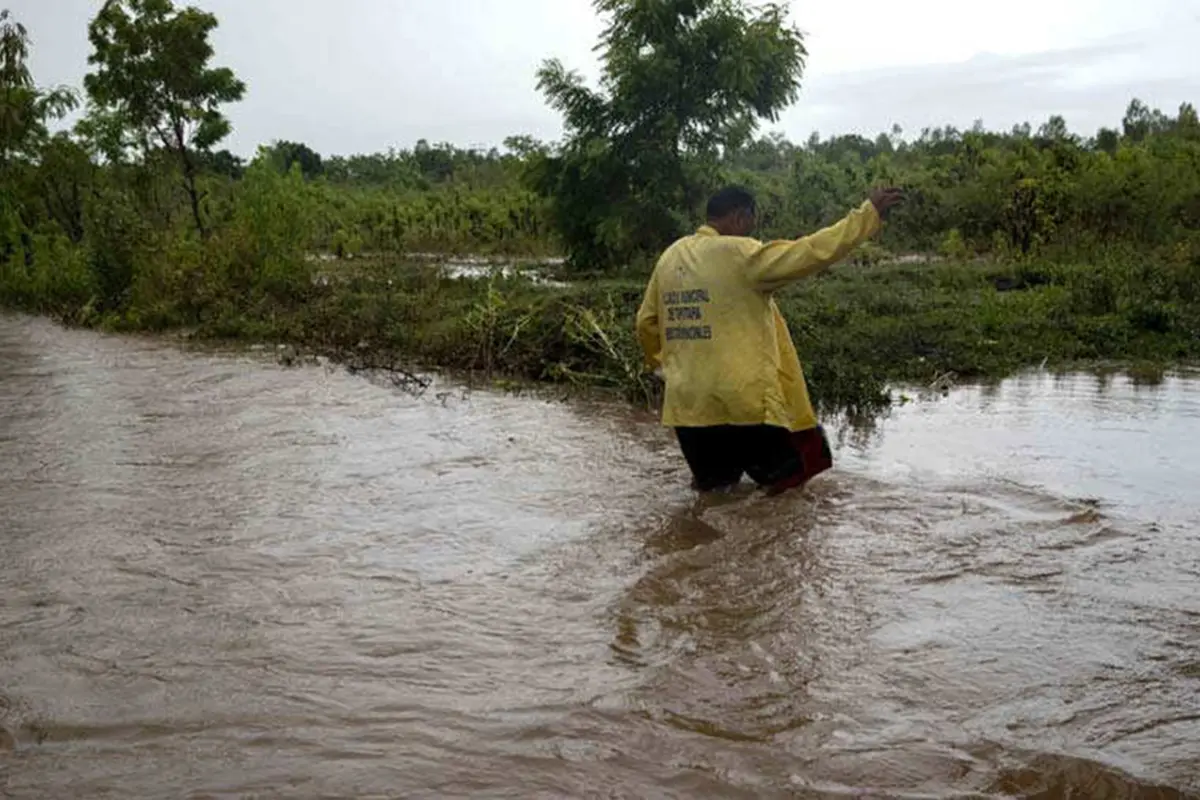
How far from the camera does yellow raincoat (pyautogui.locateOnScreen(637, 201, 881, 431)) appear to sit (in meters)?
5.54

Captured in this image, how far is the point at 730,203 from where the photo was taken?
5684 millimetres

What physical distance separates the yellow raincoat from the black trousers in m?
0.10

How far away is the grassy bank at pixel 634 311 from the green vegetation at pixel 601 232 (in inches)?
1.5

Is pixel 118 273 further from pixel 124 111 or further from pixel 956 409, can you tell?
pixel 956 409

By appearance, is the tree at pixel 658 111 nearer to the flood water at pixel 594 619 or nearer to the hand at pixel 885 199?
the flood water at pixel 594 619

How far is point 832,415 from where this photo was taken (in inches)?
340

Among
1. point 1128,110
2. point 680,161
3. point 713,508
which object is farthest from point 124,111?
point 1128,110

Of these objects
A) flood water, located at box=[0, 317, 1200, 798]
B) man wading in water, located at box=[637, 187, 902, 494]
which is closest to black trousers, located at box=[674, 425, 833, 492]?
man wading in water, located at box=[637, 187, 902, 494]

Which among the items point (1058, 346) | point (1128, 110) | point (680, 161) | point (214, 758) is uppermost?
point (1128, 110)

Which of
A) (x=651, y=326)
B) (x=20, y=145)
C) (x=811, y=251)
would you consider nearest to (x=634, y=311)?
(x=651, y=326)

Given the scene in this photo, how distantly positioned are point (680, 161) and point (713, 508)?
16.6m

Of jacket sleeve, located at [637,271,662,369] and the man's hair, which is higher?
the man's hair

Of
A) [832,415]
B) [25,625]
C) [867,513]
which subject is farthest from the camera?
[832,415]

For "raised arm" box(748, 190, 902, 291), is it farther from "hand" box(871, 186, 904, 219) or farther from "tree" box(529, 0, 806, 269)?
"tree" box(529, 0, 806, 269)
